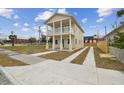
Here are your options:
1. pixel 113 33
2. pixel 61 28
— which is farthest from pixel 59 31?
pixel 113 33

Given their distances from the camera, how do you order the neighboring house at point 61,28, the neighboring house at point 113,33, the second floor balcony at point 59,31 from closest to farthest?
the neighboring house at point 113,33 < the neighboring house at point 61,28 < the second floor balcony at point 59,31

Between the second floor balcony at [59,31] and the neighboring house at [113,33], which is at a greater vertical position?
the second floor balcony at [59,31]

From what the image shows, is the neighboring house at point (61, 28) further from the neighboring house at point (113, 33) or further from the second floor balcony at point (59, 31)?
the neighboring house at point (113, 33)

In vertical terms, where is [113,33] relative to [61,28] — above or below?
below

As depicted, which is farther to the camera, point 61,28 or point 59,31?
point 59,31

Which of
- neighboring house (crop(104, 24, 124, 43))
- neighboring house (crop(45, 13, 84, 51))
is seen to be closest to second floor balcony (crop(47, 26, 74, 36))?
neighboring house (crop(45, 13, 84, 51))

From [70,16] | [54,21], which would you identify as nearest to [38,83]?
[70,16]

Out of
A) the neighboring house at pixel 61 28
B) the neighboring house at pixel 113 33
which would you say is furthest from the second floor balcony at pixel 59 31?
the neighboring house at pixel 113 33

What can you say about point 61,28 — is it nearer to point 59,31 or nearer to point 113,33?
point 59,31

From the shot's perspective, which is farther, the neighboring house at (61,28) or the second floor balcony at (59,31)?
the second floor balcony at (59,31)

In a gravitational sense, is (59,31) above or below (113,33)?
above

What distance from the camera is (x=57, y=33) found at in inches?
842

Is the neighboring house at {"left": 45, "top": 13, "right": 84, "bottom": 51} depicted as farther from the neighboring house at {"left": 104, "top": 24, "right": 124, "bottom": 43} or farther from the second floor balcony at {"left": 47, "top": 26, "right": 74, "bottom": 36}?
the neighboring house at {"left": 104, "top": 24, "right": 124, "bottom": 43}
